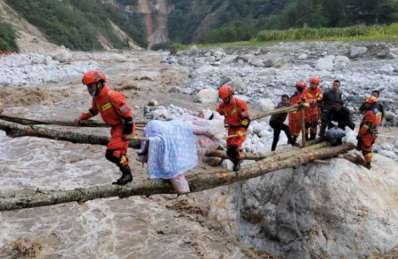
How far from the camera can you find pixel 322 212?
5.00 metres

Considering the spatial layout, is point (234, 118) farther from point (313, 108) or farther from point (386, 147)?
point (386, 147)

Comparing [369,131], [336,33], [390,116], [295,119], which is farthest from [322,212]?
[336,33]

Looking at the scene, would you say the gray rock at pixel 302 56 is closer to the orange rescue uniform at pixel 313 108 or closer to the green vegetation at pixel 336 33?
the green vegetation at pixel 336 33

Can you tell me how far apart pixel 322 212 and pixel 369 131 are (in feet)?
4.96

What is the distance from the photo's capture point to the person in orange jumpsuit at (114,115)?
12.9 ft

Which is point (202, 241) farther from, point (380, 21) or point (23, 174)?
point (380, 21)

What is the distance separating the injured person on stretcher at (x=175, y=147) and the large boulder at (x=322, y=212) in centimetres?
177

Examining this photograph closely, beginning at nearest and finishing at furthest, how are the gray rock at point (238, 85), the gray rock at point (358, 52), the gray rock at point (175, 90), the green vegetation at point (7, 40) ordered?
the gray rock at point (238, 85) < the gray rock at point (175, 90) < the gray rock at point (358, 52) < the green vegetation at point (7, 40)

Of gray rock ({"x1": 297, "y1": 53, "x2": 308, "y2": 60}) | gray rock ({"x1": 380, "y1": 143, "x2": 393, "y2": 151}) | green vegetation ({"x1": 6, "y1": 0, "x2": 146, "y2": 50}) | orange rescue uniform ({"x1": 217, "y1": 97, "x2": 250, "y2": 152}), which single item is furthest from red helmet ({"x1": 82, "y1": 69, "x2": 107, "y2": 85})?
green vegetation ({"x1": 6, "y1": 0, "x2": 146, "y2": 50})

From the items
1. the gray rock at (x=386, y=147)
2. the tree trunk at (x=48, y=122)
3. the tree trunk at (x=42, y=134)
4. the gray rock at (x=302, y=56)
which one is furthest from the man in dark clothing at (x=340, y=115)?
the gray rock at (x=302, y=56)

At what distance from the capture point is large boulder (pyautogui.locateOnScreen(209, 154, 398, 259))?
4875mm

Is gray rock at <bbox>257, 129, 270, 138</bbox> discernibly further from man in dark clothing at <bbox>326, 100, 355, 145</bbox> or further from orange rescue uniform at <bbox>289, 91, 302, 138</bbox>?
man in dark clothing at <bbox>326, 100, 355, 145</bbox>

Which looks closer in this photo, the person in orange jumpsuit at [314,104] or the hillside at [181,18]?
the person in orange jumpsuit at [314,104]

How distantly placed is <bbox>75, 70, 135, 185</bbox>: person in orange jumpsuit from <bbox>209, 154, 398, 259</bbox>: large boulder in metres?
2.38
